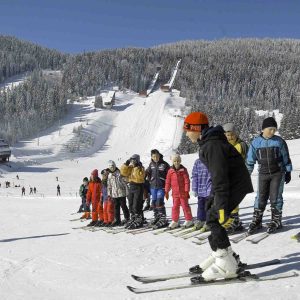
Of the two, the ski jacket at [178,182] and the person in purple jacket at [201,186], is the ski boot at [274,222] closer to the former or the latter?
the person in purple jacket at [201,186]

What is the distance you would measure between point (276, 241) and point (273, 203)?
0.74 m

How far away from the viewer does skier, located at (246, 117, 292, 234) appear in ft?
21.9

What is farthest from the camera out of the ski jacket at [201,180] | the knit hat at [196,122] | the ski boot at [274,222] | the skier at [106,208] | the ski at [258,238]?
the skier at [106,208]

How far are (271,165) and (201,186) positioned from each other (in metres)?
1.49

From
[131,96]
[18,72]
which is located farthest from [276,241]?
[18,72]

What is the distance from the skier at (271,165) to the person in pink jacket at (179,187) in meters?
1.76

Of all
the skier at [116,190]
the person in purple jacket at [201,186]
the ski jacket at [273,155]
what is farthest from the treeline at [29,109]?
the ski jacket at [273,155]

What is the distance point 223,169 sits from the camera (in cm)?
404

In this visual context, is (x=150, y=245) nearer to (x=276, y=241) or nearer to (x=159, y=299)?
(x=276, y=241)

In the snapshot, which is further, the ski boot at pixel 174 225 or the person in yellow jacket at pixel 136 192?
the person in yellow jacket at pixel 136 192

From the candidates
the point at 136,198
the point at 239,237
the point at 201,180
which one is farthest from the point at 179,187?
the point at 239,237

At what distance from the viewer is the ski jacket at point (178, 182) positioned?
852 centimetres

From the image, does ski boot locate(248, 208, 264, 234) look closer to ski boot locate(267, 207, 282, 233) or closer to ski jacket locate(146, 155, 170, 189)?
ski boot locate(267, 207, 282, 233)

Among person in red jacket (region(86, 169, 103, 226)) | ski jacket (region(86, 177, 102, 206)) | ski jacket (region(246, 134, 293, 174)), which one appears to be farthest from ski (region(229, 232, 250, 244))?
ski jacket (region(86, 177, 102, 206))
